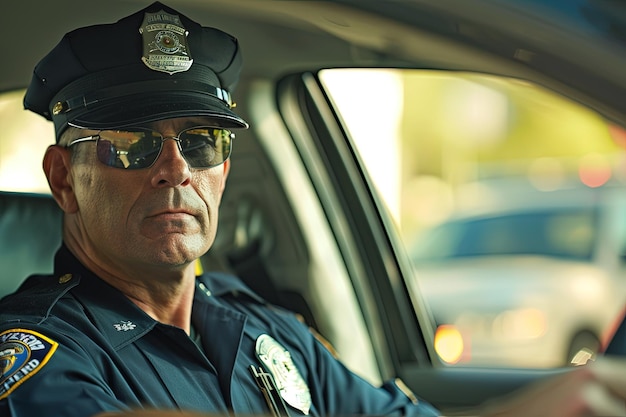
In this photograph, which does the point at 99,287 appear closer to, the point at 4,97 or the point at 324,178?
the point at 4,97

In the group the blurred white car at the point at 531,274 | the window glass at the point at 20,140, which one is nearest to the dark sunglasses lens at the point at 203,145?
the window glass at the point at 20,140

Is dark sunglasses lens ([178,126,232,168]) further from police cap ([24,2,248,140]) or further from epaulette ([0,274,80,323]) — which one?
epaulette ([0,274,80,323])

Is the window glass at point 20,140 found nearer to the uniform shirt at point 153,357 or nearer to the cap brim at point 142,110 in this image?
the cap brim at point 142,110

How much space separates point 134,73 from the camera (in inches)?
64.6

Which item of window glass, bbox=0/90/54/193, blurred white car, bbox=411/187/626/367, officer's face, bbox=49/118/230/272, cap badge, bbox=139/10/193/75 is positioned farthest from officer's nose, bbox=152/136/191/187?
blurred white car, bbox=411/187/626/367

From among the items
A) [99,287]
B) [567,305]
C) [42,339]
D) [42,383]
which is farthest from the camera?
[567,305]

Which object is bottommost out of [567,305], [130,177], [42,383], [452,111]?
[567,305]

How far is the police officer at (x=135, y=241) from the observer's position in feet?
5.14

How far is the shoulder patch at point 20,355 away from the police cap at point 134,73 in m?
0.35

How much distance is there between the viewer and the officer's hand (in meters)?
1.31

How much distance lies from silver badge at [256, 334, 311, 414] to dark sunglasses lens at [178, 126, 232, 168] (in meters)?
0.42

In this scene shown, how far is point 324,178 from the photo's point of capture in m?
2.75

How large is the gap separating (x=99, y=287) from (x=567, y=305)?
5.95 metres

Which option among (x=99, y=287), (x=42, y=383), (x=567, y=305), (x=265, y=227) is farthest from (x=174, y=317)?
(x=567, y=305)
